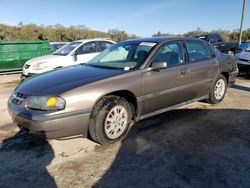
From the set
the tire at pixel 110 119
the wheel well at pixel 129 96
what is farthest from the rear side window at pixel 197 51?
the tire at pixel 110 119

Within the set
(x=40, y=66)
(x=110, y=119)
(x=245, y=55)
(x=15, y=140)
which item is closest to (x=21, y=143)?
(x=15, y=140)

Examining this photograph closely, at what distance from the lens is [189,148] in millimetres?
3539

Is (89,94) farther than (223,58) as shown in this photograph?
No

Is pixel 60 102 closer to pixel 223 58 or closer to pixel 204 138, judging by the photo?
pixel 204 138

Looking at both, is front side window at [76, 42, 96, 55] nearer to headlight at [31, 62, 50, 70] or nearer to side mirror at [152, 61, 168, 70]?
headlight at [31, 62, 50, 70]

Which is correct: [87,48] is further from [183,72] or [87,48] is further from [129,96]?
[129,96]

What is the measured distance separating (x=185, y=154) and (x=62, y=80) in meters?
2.04

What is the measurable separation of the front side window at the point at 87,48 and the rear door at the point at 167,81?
5.09m

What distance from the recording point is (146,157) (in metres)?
3.31

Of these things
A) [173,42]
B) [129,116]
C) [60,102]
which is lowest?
[129,116]

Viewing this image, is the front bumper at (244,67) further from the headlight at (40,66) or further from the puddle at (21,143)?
the puddle at (21,143)

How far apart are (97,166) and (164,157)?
2.89ft

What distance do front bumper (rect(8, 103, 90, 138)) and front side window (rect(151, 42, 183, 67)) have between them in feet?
5.29

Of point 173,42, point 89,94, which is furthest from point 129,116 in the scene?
point 173,42
